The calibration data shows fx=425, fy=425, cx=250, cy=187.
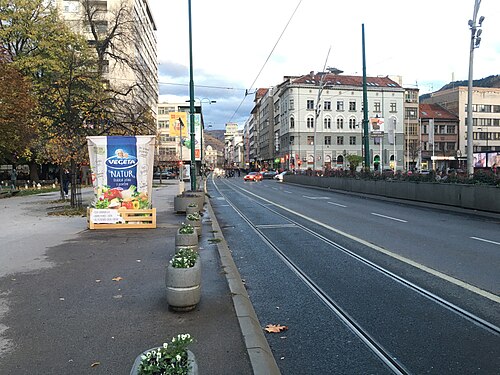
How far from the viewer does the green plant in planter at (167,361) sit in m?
2.66

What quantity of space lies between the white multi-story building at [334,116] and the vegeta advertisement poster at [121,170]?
6715 cm

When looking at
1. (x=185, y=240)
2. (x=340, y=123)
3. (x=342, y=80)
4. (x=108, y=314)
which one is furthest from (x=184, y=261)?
(x=342, y=80)

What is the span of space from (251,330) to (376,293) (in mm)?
2493

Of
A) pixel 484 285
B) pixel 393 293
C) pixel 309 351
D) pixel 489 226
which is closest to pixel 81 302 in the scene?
pixel 309 351

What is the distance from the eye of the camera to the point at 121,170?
13.3 meters

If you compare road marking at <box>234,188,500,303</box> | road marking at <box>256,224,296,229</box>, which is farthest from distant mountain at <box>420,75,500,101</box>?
road marking at <box>234,188,500,303</box>

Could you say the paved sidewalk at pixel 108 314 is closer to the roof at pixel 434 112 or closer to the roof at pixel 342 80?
the roof at pixel 342 80

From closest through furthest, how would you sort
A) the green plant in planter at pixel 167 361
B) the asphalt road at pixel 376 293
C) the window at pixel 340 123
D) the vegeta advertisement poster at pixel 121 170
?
the green plant in planter at pixel 167 361
the asphalt road at pixel 376 293
the vegeta advertisement poster at pixel 121 170
the window at pixel 340 123

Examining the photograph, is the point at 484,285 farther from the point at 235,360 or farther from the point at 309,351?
the point at 235,360

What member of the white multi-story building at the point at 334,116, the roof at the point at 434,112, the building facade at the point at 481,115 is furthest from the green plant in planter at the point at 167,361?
the building facade at the point at 481,115

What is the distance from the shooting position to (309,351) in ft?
14.3

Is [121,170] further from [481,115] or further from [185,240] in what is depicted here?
[481,115]

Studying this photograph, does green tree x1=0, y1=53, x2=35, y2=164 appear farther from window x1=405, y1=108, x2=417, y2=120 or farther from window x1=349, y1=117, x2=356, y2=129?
window x1=405, y1=108, x2=417, y2=120

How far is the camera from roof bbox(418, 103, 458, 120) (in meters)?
92.5
